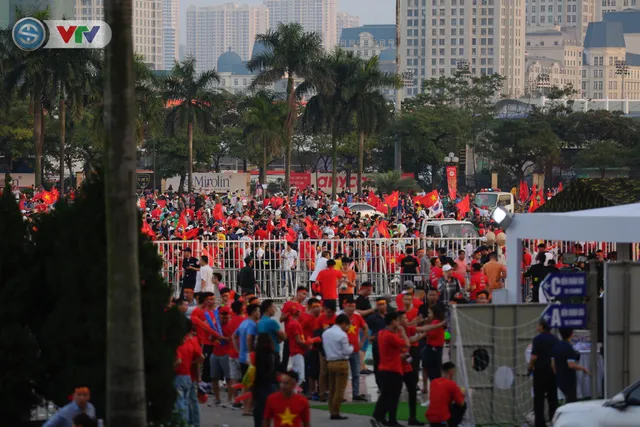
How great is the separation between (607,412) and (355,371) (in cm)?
531

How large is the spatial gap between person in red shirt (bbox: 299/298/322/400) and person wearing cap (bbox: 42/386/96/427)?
5382 mm

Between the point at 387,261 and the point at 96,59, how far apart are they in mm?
37254

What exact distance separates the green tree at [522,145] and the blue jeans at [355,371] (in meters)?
81.4

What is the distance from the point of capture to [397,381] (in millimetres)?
14742

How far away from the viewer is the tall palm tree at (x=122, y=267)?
10.2m

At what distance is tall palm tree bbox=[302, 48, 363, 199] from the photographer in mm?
Result: 75875

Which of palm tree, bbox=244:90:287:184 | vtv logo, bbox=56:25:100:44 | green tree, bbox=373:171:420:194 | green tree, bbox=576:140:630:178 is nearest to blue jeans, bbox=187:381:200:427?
vtv logo, bbox=56:25:100:44

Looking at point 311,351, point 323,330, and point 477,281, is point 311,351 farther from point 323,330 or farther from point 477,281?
point 477,281

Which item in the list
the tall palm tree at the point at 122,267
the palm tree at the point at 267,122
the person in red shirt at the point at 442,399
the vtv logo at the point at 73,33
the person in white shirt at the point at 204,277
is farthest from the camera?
the palm tree at the point at 267,122

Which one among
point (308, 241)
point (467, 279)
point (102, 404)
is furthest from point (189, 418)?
point (308, 241)

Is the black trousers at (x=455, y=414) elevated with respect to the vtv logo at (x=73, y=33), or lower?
lower

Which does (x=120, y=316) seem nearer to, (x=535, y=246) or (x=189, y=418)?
(x=189, y=418)

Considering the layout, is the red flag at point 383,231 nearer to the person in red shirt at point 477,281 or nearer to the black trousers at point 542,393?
the person in red shirt at point 477,281

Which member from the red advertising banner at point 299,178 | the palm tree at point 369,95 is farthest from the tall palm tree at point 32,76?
the red advertising banner at point 299,178
